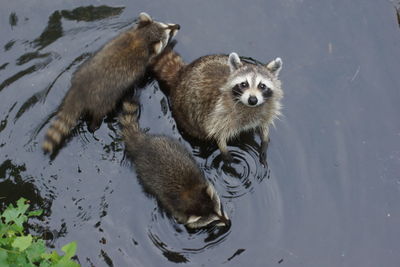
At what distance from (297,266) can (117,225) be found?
143 centimetres

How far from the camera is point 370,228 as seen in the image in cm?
511

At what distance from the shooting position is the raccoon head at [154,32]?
211 inches

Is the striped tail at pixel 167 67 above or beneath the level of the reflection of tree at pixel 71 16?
beneath

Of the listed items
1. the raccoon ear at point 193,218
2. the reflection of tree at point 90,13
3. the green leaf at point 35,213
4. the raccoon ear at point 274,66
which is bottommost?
the raccoon ear at point 193,218

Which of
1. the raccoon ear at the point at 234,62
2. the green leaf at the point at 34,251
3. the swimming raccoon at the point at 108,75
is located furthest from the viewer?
the swimming raccoon at the point at 108,75

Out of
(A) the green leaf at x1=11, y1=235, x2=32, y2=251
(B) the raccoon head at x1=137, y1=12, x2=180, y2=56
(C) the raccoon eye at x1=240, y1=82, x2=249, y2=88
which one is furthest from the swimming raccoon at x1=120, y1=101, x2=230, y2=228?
(A) the green leaf at x1=11, y1=235, x2=32, y2=251

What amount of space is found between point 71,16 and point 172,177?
1974 millimetres

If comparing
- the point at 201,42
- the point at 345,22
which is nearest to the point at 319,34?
the point at 345,22

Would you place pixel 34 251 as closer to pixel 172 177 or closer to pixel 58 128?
pixel 172 177

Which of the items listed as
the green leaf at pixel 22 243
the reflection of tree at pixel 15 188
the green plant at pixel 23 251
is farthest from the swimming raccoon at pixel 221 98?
the green leaf at pixel 22 243

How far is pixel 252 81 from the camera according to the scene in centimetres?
490

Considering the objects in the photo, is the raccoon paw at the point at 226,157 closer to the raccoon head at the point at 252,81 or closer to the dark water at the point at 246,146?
the dark water at the point at 246,146

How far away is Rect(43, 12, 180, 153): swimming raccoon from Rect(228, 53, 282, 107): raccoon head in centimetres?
76

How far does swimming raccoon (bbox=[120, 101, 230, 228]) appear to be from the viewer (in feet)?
15.3
